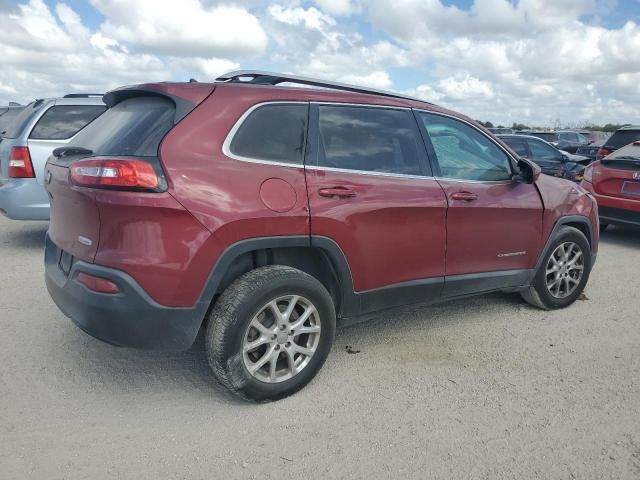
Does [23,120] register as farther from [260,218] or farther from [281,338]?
[281,338]

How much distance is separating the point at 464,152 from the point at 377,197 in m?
1.05

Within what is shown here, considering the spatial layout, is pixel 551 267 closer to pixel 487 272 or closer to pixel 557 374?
pixel 487 272

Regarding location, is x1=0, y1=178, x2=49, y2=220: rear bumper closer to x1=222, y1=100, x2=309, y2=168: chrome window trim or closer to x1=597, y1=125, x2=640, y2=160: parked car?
x1=222, y1=100, x2=309, y2=168: chrome window trim

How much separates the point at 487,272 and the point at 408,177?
3.58ft

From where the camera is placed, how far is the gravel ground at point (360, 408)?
265 centimetres

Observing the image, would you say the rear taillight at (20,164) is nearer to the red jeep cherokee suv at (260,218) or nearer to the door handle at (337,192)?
the red jeep cherokee suv at (260,218)

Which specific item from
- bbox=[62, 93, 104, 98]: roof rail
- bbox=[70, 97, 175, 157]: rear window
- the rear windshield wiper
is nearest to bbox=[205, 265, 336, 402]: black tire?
bbox=[70, 97, 175, 157]: rear window

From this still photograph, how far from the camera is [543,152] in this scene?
1183 cm

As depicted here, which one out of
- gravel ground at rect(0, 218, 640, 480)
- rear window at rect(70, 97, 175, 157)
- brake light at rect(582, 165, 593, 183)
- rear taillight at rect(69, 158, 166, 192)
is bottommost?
gravel ground at rect(0, 218, 640, 480)

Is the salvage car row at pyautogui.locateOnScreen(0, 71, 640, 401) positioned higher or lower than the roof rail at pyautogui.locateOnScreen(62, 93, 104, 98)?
lower

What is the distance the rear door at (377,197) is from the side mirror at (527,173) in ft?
3.07

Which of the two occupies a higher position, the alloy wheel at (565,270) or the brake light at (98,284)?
the brake light at (98,284)

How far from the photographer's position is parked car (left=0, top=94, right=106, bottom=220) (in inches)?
252

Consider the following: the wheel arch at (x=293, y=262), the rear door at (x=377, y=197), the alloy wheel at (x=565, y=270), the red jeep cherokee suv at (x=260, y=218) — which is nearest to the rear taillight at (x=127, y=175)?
the red jeep cherokee suv at (x=260, y=218)
